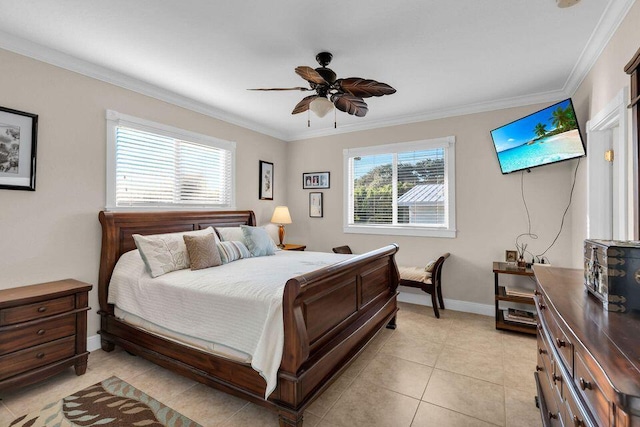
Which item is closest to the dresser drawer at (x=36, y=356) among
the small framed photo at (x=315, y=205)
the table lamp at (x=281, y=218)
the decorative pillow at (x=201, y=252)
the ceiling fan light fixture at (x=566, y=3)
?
the decorative pillow at (x=201, y=252)

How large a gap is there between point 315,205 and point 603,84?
3813 mm

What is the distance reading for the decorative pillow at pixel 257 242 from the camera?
3.71 meters

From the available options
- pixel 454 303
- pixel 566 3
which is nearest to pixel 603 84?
pixel 566 3

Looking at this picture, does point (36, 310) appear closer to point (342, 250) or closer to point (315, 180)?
point (342, 250)

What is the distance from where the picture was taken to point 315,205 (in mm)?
5273

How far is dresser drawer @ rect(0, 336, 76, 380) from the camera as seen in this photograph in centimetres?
213

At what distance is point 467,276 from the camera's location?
4.04m

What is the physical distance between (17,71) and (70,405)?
2669 millimetres

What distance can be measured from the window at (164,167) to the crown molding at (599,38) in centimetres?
407

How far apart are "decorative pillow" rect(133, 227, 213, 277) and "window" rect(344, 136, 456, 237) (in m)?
2.70

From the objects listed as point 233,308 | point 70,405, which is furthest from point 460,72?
point 70,405

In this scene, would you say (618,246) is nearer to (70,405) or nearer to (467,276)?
(467,276)

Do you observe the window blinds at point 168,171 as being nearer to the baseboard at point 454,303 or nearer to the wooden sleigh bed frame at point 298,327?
the wooden sleigh bed frame at point 298,327

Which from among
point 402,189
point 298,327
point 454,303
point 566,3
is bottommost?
point 454,303
